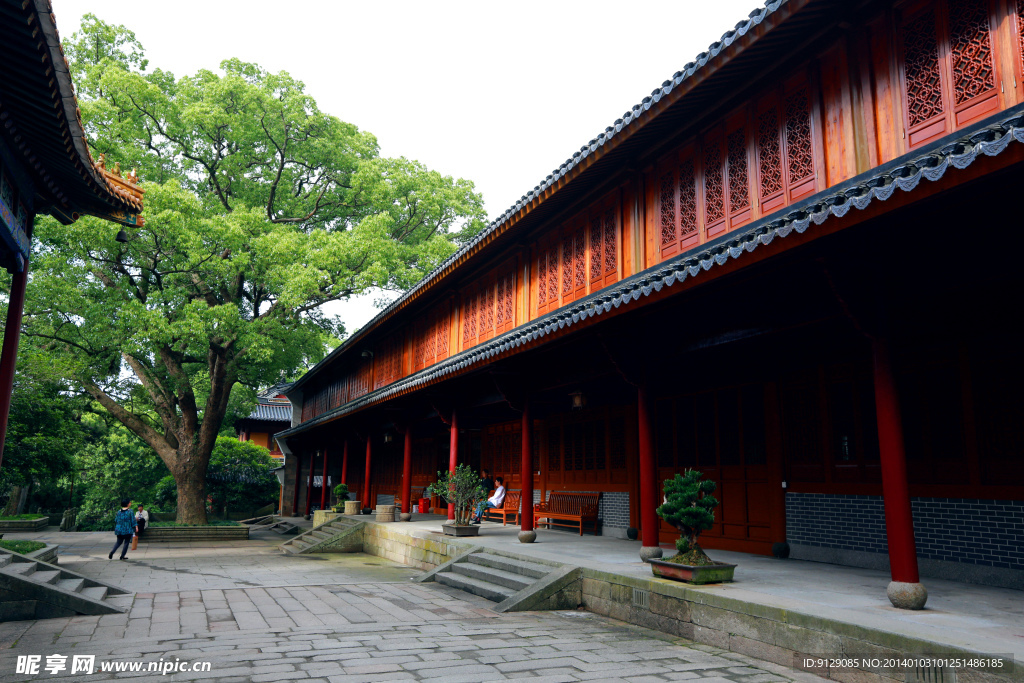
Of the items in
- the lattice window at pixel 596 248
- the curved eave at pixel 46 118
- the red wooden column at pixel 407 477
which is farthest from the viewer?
the red wooden column at pixel 407 477

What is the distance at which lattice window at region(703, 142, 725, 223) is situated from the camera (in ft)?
26.7

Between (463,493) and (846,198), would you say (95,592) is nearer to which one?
(463,493)

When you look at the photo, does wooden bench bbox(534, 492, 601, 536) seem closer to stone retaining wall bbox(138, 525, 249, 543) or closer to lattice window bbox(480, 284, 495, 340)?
lattice window bbox(480, 284, 495, 340)

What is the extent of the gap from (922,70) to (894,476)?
359 centimetres

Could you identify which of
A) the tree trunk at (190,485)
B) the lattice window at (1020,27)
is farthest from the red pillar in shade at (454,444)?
the tree trunk at (190,485)

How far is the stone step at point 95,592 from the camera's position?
8416 mm

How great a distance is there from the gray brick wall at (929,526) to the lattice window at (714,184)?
354 cm

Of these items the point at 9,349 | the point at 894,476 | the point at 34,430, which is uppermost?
the point at 9,349

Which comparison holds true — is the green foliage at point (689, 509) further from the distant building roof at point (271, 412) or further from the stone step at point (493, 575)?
the distant building roof at point (271, 412)

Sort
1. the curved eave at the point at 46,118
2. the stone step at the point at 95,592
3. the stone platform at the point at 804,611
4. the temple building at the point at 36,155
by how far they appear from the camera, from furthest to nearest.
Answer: the stone step at the point at 95,592
the temple building at the point at 36,155
the curved eave at the point at 46,118
the stone platform at the point at 804,611

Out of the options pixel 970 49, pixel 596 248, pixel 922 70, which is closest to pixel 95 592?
pixel 596 248

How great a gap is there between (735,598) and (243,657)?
13.0ft

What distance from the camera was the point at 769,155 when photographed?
24.8ft

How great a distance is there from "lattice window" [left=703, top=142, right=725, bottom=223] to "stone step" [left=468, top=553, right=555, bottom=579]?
4691mm
